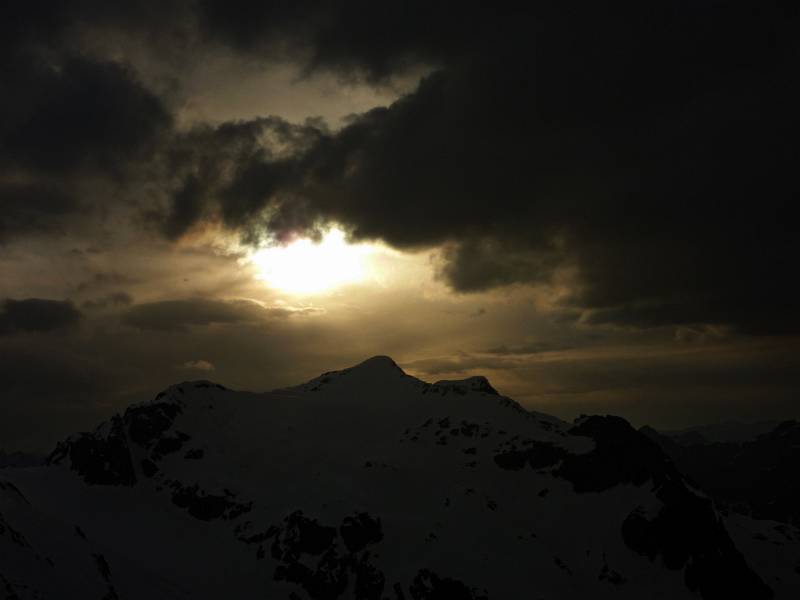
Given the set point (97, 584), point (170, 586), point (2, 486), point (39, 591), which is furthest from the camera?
point (170, 586)

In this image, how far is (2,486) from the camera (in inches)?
6442

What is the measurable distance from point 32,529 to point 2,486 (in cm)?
2304

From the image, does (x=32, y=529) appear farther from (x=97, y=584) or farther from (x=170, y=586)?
(x=170, y=586)

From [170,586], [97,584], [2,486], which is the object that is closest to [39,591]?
[97,584]

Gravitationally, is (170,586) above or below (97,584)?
below

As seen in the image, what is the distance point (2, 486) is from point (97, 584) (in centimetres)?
3957

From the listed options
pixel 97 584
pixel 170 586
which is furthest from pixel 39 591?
pixel 170 586

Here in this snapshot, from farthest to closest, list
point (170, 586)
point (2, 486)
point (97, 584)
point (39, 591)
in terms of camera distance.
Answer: point (170, 586) < point (2, 486) < point (97, 584) < point (39, 591)

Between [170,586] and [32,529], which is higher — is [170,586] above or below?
below

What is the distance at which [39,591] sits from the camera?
12038cm

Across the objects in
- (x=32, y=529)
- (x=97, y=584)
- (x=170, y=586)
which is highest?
(x=32, y=529)

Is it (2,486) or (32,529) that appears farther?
(2,486)

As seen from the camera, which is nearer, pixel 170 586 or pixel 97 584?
pixel 97 584

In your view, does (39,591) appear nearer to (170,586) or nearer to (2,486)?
(2,486)
